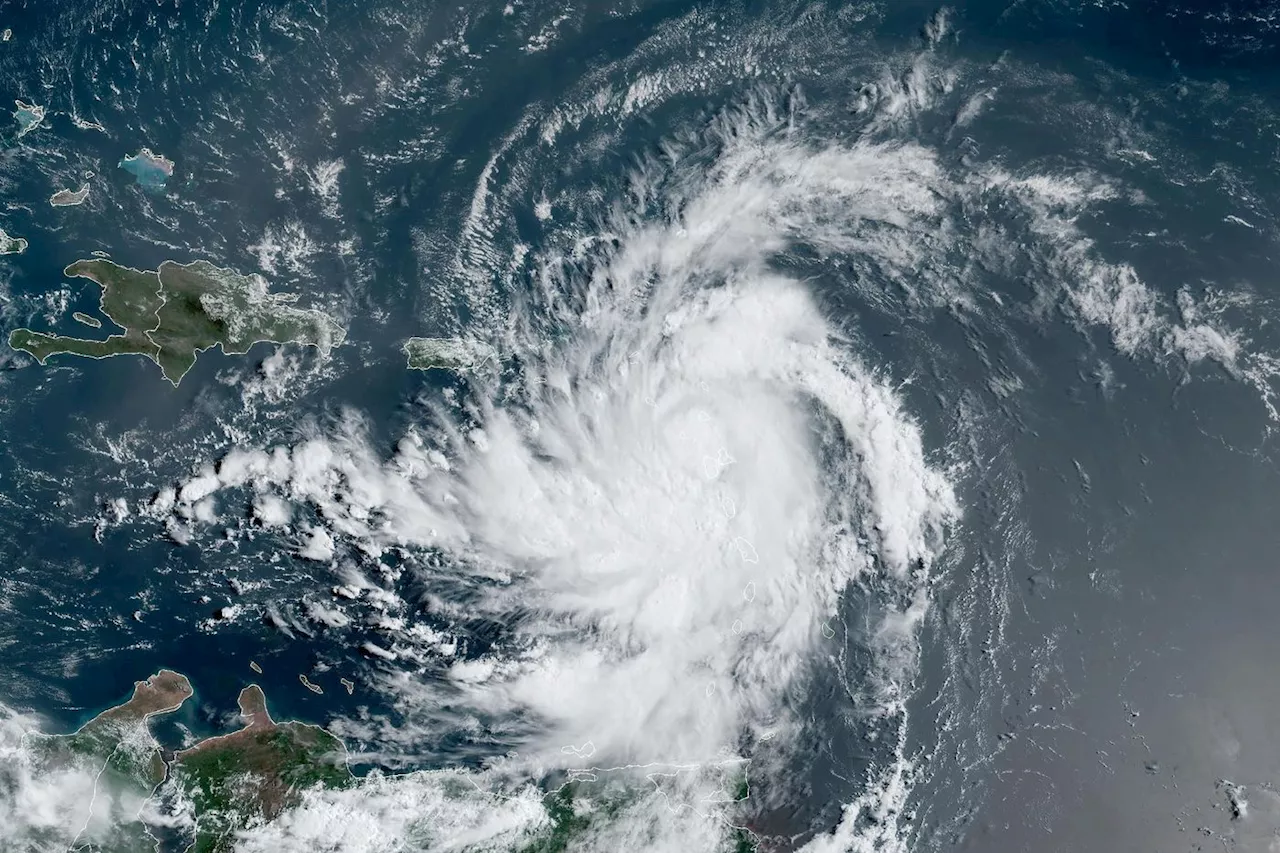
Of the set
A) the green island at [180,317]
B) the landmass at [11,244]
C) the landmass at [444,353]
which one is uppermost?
the landmass at [11,244]

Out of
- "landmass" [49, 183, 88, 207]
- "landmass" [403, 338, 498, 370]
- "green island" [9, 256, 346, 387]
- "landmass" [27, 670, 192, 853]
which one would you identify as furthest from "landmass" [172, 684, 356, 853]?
"landmass" [49, 183, 88, 207]

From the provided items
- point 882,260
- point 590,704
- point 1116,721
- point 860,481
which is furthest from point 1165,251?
point 590,704

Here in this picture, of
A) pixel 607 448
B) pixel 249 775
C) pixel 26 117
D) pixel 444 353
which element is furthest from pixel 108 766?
pixel 26 117

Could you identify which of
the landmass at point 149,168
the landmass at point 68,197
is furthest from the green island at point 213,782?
the landmass at point 149,168

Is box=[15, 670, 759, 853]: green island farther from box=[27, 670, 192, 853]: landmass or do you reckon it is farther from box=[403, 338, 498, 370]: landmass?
box=[403, 338, 498, 370]: landmass

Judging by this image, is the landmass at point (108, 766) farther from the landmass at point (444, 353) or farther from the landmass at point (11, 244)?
the landmass at point (11, 244)

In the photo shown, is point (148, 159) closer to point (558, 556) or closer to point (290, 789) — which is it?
point (558, 556)
